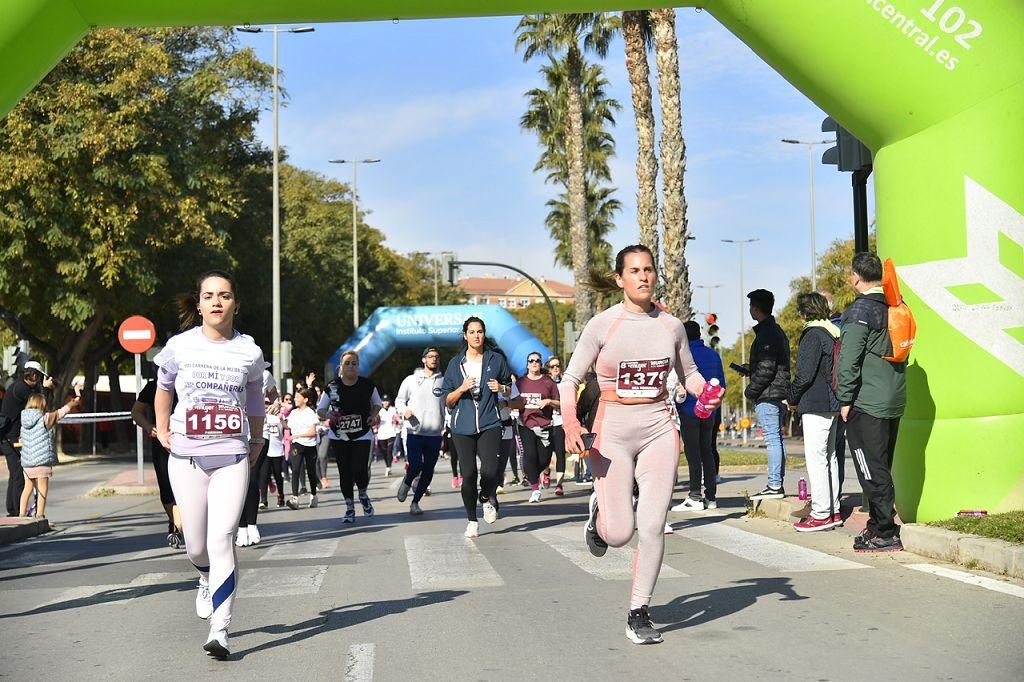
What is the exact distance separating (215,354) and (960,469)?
5.69m

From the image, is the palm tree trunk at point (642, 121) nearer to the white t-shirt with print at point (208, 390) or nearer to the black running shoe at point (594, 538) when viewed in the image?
the black running shoe at point (594, 538)

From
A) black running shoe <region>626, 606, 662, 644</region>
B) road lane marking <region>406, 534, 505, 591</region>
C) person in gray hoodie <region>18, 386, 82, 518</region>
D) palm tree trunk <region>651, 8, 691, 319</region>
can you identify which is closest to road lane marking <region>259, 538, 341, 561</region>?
road lane marking <region>406, 534, 505, 591</region>

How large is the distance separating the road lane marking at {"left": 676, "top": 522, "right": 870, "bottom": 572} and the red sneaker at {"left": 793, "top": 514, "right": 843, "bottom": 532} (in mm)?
432

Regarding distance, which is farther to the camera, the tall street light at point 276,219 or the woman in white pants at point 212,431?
the tall street light at point 276,219

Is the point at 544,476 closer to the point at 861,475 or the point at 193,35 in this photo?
the point at 861,475

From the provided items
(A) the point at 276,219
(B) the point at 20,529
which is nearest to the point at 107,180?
(A) the point at 276,219

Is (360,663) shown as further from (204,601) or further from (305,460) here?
(305,460)

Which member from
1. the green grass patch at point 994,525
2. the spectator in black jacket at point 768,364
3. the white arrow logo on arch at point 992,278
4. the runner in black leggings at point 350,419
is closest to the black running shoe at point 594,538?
the green grass patch at point 994,525

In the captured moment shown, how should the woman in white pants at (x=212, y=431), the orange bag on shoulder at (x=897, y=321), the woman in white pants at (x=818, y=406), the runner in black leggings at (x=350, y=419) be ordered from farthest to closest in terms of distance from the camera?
the runner in black leggings at (x=350, y=419)
the woman in white pants at (x=818, y=406)
the orange bag on shoulder at (x=897, y=321)
the woman in white pants at (x=212, y=431)

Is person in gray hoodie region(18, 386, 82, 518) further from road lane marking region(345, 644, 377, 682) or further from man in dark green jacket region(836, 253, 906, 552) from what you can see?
road lane marking region(345, 644, 377, 682)

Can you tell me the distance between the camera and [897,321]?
9.23 meters

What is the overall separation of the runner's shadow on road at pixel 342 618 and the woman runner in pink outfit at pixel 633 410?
57.3 inches

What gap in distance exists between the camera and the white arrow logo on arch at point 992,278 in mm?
9477

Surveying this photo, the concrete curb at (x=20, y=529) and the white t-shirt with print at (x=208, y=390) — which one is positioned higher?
the white t-shirt with print at (x=208, y=390)
